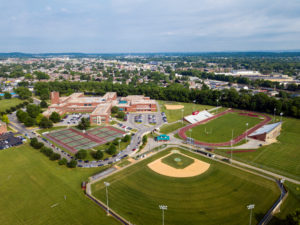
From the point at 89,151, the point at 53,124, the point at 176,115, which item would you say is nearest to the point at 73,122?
the point at 53,124

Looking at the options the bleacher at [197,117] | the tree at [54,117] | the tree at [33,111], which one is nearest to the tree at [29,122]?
the tree at [54,117]

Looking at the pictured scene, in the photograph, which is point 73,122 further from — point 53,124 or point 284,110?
point 284,110

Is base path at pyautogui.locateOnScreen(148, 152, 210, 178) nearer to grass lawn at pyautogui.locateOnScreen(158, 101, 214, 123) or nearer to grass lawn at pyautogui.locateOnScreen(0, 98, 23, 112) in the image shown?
grass lawn at pyautogui.locateOnScreen(158, 101, 214, 123)

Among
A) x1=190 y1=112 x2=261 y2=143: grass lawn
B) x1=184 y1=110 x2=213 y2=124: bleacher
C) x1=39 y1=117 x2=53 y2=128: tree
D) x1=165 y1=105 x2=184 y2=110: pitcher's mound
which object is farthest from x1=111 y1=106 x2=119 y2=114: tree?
x1=190 y1=112 x2=261 y2=143: grass lawn

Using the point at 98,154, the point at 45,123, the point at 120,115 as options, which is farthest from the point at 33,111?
the point at 98,154

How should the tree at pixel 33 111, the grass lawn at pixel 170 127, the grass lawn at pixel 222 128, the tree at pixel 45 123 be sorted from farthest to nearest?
the tree at pixel 33 111, the tree at pixel 45 123, the grass lawn at pixel 170 127, the grass lawn at pixel 222 128

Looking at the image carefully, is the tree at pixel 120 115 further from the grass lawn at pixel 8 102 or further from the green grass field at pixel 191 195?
the grass lawn at pixel 8 102
